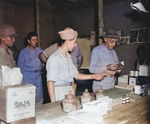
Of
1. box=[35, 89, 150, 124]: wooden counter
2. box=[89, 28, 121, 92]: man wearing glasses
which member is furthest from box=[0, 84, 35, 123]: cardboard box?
box=[89, 28, 121, 92]: man wearing glasses

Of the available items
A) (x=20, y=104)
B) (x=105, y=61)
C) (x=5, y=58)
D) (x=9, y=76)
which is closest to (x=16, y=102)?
(x=20, y=104)

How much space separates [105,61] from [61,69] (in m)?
1.31

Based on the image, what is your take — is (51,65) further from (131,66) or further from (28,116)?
(131,66)

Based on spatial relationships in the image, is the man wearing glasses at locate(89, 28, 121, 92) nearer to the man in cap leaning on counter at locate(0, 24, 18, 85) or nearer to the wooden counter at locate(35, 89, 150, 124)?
the wooden counter at locate(35, 89, 150, 124)

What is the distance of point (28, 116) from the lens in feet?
4.43

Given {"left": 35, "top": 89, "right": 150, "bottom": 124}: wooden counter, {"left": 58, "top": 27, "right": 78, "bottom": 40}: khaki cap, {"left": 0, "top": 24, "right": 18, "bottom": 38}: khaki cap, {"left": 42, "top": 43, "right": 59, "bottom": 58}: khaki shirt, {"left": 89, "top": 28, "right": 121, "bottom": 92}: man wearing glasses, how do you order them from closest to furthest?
{"left": 35, "top": 89, "right": 150, "bottom": 124}: wooden counter < {"left": 58, "top": 27, "right": 78, "bottom": 40}: khaki cap < {"left": 0, "top": 24, "right": 18, "bottom": 38}: khaki cap < {"left": 42, "top": 43, "right": 59, "bottom": 58}: khaki shirt < {"left": 89, "top": 28, "right": 121, "bottom": 92}: man wearing glasses

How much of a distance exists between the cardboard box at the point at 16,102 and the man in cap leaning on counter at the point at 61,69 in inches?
36.8

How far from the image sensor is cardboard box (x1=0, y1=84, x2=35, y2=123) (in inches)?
49.4

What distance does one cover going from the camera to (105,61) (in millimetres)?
3436

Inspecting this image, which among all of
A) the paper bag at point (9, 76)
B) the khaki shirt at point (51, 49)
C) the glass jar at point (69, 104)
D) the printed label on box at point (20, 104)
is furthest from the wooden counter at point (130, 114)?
the khaki shirt at point (51, 49)

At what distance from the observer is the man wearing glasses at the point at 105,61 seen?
10.9 feet

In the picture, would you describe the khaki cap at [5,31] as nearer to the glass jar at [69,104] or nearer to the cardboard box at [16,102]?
the glass jar at [69,104]

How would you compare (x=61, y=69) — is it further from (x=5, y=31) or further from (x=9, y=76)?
(x=5, y=31)

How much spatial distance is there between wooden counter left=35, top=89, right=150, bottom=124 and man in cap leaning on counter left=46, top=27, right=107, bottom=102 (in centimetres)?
29
